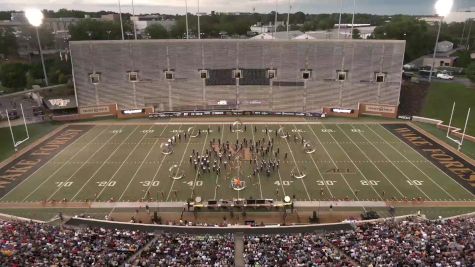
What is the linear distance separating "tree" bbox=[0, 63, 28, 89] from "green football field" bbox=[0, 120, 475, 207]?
22.7m

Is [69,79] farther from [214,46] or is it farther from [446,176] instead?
[446,176]

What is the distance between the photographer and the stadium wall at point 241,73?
145 ft

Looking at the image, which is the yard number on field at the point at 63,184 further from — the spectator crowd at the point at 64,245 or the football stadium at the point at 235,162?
the spectator crowd at the point at 64,245

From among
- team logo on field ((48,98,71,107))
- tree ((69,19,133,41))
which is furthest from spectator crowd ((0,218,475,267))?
tree ((69,19,133,41))

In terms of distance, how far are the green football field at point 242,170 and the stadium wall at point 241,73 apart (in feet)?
27.7

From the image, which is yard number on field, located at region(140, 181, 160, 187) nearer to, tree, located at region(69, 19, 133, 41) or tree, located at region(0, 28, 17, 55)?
tree, located at region(69, 19, 133, 41)

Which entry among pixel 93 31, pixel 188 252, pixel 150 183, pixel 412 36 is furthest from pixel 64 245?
pixel 93 31

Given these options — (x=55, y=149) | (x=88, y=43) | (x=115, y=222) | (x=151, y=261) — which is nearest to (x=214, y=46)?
(x=88, y=43)

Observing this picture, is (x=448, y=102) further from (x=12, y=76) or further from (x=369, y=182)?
(x=12, y=76)

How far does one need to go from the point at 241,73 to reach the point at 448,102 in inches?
937

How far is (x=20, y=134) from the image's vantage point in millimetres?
35781

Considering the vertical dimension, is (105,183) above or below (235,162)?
below

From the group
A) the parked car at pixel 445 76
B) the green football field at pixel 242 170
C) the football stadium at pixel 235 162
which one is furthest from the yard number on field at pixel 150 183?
the parked car at pixel 445 76

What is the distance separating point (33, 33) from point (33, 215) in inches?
2788
